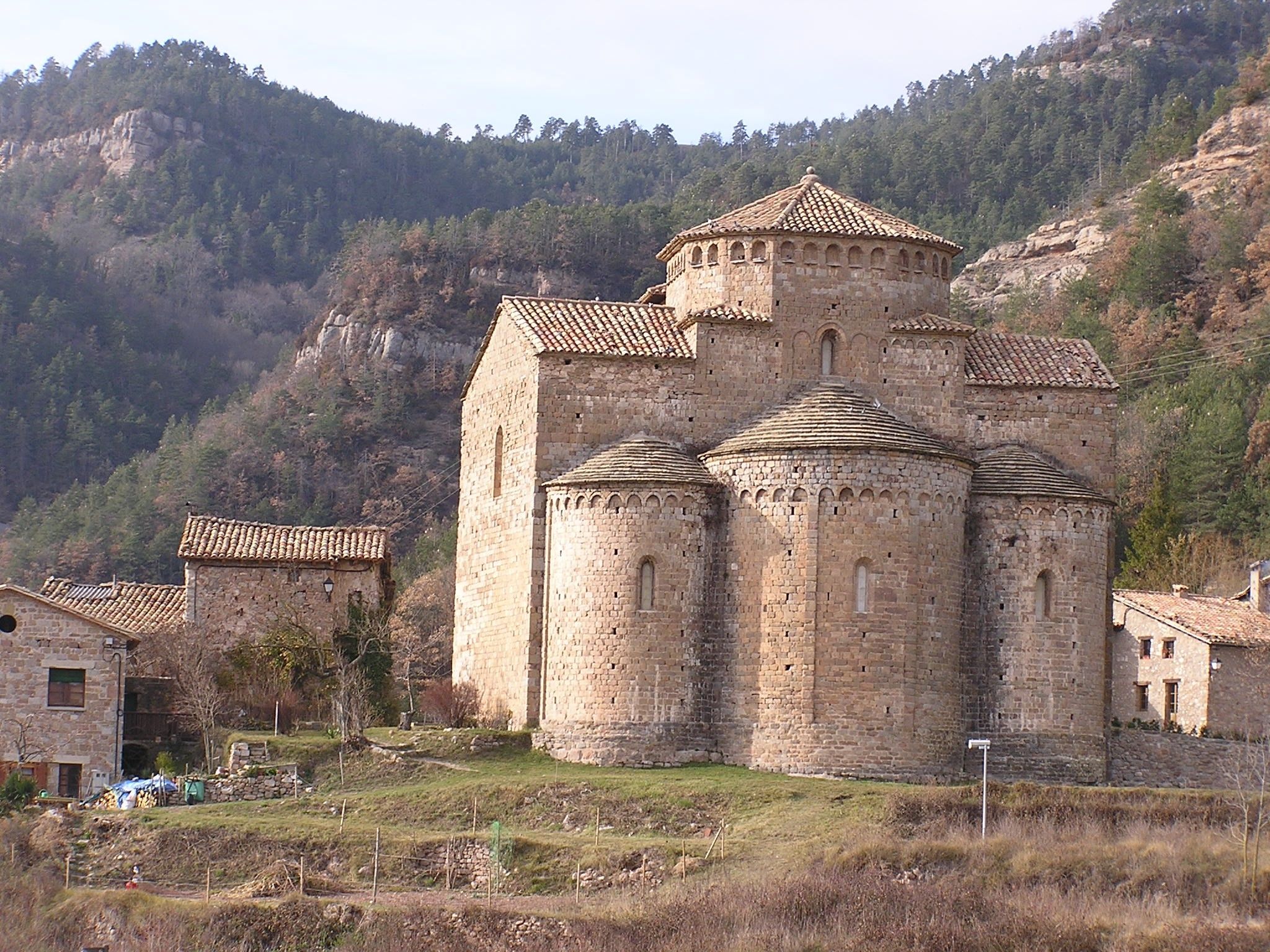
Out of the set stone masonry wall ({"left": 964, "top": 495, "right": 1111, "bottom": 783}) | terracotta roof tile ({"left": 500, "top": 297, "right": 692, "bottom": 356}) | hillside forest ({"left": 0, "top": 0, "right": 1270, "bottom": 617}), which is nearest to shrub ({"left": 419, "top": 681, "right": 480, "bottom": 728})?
terracotta roof tile ({"left": 500, "top": 297, "right": 692, "bottom": 356})

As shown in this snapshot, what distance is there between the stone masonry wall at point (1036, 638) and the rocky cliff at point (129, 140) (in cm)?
11492

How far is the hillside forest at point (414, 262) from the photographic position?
3346 inches

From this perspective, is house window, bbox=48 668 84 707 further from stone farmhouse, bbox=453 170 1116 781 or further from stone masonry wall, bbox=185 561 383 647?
stone farmhouse, bbox=453 170 1116 781

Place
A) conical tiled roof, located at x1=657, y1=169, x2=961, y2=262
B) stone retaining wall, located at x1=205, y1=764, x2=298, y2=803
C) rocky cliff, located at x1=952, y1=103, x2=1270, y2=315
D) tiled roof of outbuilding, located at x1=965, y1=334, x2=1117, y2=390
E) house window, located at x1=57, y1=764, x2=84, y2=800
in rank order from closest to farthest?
stone retaining wall, located at x1=205, y1=764, x2=298, y2=803 < house window, located at x1=57, y1=764, x2=84, y2=800 < conical tiled roof, located at x1=657, y1=169, x2=961, y2=262 < tiled roof of outbuilding, located at x1=965, y1=334, x2=1117, y2=390 < rocky cliff, located at x1=952, y1=103, x2=1270, y2=315

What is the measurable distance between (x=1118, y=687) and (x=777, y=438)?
20791mm

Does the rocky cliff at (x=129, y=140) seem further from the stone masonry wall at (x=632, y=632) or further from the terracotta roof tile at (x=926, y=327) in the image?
the stone masonry wall at (x=632, y=632)

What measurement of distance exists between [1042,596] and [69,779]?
1991 centimetres

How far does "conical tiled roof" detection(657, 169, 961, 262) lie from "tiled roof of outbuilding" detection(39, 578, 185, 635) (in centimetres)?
1467

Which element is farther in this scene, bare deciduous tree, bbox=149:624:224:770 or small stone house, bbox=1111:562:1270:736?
small stone house, bbox=1111:562:1270:736

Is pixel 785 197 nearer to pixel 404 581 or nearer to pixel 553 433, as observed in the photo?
pixel 553 433

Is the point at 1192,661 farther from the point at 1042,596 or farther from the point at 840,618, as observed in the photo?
the point at 840,618

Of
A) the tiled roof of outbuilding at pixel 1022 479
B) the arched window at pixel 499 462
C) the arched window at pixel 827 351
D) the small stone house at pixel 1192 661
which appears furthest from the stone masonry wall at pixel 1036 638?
the arched window at pixel 499 462

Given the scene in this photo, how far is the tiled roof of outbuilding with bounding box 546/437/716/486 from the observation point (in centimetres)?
4006

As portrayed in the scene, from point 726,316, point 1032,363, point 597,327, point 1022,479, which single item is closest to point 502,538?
point 597,327
